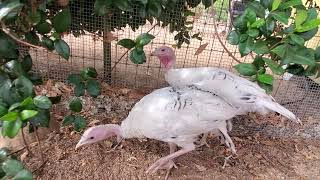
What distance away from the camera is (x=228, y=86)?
1.67 metres

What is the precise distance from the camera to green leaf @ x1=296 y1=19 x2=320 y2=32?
1.30m

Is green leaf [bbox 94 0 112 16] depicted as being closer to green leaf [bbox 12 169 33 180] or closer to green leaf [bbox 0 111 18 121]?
green leaf [bbox 0 111 18 121]

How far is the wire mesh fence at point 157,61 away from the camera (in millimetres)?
1944

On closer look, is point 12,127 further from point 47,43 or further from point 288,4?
point 288,4

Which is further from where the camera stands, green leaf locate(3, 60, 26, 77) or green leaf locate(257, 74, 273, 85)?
green leaf locate(257, 74, 273, 85)

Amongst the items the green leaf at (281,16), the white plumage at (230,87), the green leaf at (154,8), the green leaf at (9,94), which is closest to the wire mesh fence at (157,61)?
the white plumage at (230,87)

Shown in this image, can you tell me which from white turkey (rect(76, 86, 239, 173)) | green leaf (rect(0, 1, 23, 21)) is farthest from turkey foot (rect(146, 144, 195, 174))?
green leaf (rect(0, 1, 23, 21))

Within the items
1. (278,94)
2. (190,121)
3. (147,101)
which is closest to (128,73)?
(147,101)

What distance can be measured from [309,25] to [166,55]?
0.80 m

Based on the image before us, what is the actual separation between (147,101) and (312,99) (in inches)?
40.7

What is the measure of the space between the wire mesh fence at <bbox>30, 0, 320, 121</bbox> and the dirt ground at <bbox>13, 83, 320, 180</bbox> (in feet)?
0.45

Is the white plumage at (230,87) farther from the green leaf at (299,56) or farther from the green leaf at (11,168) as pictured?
the green leaf at (11,168)

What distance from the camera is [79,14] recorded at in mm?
1699

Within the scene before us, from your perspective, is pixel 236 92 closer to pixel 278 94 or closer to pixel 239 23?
pixel 239 23
